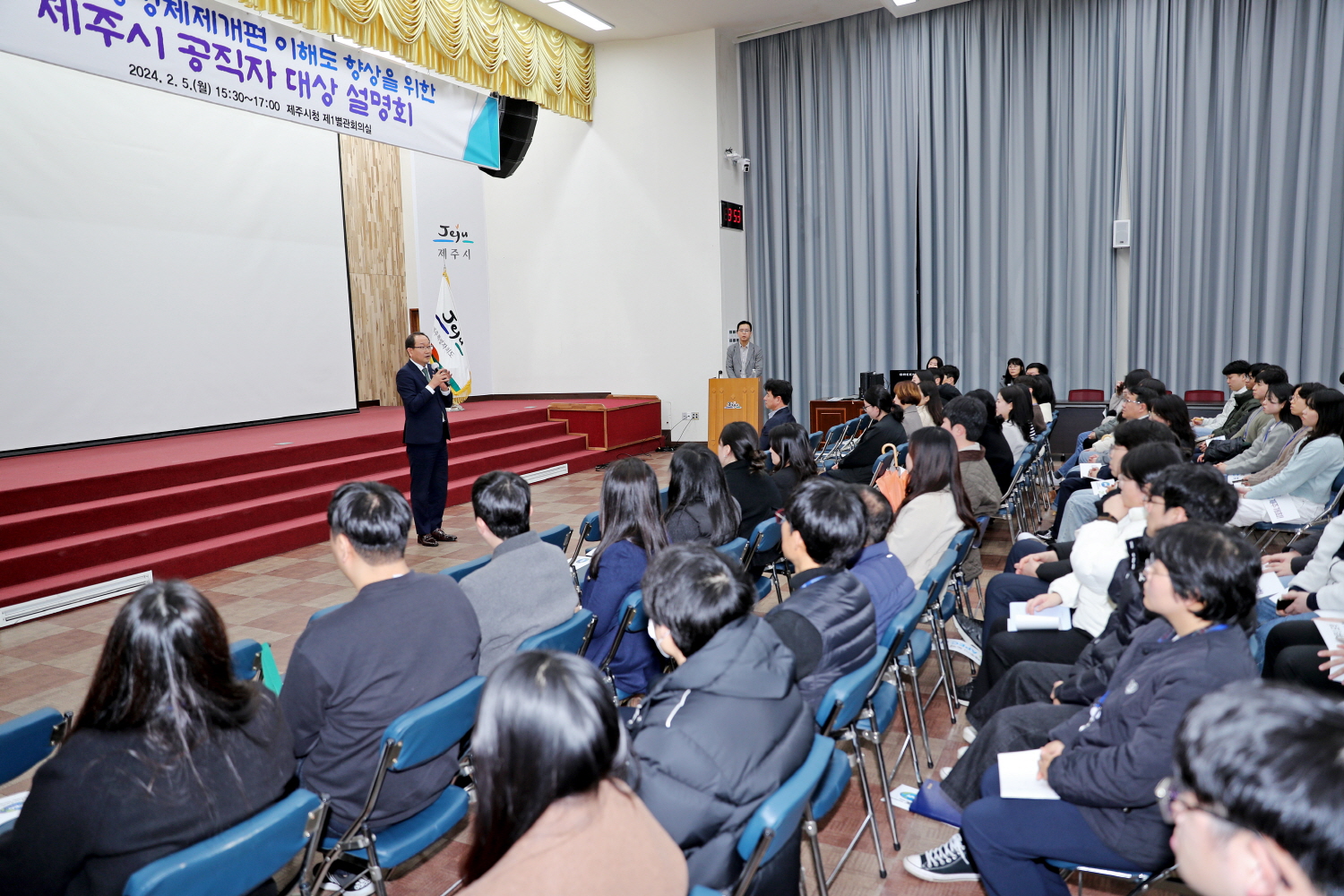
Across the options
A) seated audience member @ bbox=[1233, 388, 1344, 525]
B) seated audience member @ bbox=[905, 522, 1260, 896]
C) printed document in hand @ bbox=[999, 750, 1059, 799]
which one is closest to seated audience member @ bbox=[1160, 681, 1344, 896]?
seated audience member @ bbox=[905, 522, 1260, 896]

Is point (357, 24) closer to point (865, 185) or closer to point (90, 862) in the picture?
point (865, 185)

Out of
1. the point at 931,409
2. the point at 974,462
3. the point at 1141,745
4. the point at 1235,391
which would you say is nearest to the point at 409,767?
the point at 1141,745

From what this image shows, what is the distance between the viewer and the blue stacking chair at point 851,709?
205 centimetres

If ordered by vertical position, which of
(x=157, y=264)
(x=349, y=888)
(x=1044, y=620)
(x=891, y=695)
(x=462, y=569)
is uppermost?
(x=157, y=264)

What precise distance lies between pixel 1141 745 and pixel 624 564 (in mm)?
1644

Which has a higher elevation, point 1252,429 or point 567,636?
point 1252,429

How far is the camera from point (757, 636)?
1.65 m

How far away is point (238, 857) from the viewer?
1.45 metres

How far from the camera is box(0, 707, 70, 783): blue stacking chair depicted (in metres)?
1.88

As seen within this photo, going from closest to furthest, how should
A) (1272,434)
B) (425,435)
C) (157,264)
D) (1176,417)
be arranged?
(1176,417) → (1272,434) → (425,435) → (157,264)

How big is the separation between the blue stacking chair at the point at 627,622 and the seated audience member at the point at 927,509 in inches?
44.5

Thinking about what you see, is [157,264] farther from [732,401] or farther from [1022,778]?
[1022,778]

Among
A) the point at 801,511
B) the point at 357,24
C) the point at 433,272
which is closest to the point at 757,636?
the point at 801,511

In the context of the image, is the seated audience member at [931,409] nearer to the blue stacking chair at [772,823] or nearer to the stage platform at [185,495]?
the stage platform at [185,495]
